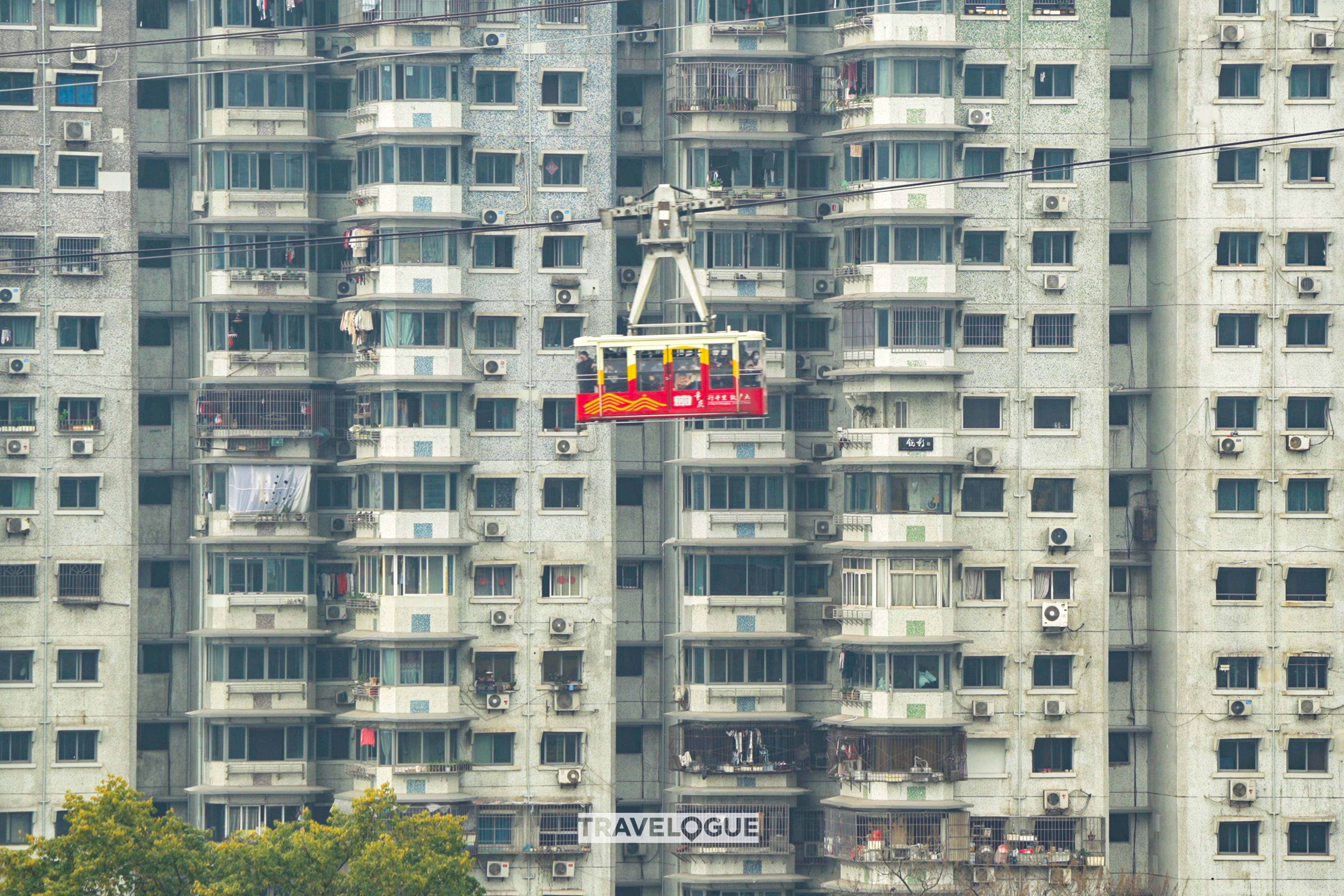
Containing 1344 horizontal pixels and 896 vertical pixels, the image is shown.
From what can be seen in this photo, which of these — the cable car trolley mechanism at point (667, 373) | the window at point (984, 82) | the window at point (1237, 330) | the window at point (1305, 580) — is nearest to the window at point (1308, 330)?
the window at point (1237, 330)

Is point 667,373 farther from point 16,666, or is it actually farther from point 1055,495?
point 16,666

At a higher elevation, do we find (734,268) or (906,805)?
(734,268)

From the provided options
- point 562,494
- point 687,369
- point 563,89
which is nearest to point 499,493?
point 562,494

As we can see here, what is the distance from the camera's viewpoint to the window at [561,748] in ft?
241

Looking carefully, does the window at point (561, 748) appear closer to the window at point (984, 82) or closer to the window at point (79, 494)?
the window at point (79, 494)

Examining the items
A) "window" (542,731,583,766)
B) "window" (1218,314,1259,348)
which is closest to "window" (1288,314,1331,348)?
"window" (1218,314,1259,348)

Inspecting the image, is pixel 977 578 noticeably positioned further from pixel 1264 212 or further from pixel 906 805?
pixel 1264 212

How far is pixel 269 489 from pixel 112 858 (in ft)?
47.5

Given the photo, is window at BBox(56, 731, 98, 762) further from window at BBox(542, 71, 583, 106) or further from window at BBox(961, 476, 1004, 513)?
window at BBox(961, 476, 1004, 513)

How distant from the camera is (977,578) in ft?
240

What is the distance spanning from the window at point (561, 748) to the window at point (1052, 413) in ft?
47.9

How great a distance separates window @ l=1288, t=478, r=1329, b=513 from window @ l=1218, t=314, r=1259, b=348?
3917 millimetres

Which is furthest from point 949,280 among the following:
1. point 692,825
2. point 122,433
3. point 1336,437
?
point 122,433

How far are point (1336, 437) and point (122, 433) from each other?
32215 mm
